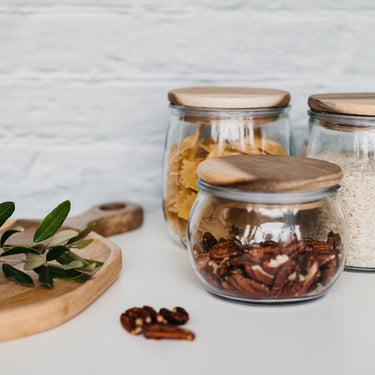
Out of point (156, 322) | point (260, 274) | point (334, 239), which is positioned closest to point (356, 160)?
point (334, 239)

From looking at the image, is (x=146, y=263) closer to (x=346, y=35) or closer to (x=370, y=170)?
(x=370, y=170)

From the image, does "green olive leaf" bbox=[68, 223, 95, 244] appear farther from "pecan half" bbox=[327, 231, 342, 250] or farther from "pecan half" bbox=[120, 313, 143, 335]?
"pecan half" bbox=[327, 231, 342, 250]

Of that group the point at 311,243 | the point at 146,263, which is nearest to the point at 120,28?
the point at 146,263

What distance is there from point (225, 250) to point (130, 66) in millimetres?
511

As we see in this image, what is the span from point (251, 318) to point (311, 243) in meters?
0.12

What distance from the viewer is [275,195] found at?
25.2 inches

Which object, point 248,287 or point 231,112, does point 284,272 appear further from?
point 231,112

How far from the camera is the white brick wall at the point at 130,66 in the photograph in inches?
40.5

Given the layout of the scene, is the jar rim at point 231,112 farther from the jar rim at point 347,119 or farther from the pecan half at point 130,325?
the pecan half at point 130,325

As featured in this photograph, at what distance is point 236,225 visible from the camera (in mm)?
679

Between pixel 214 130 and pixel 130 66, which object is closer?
pixel 214 130

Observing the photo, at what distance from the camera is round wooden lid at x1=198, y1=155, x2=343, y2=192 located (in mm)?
630

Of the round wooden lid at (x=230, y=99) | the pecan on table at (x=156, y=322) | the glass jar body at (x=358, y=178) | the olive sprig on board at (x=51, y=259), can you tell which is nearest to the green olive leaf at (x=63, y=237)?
the olive sprig on board at (x=51, y=259)

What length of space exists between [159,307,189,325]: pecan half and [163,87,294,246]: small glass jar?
0.22 meters
